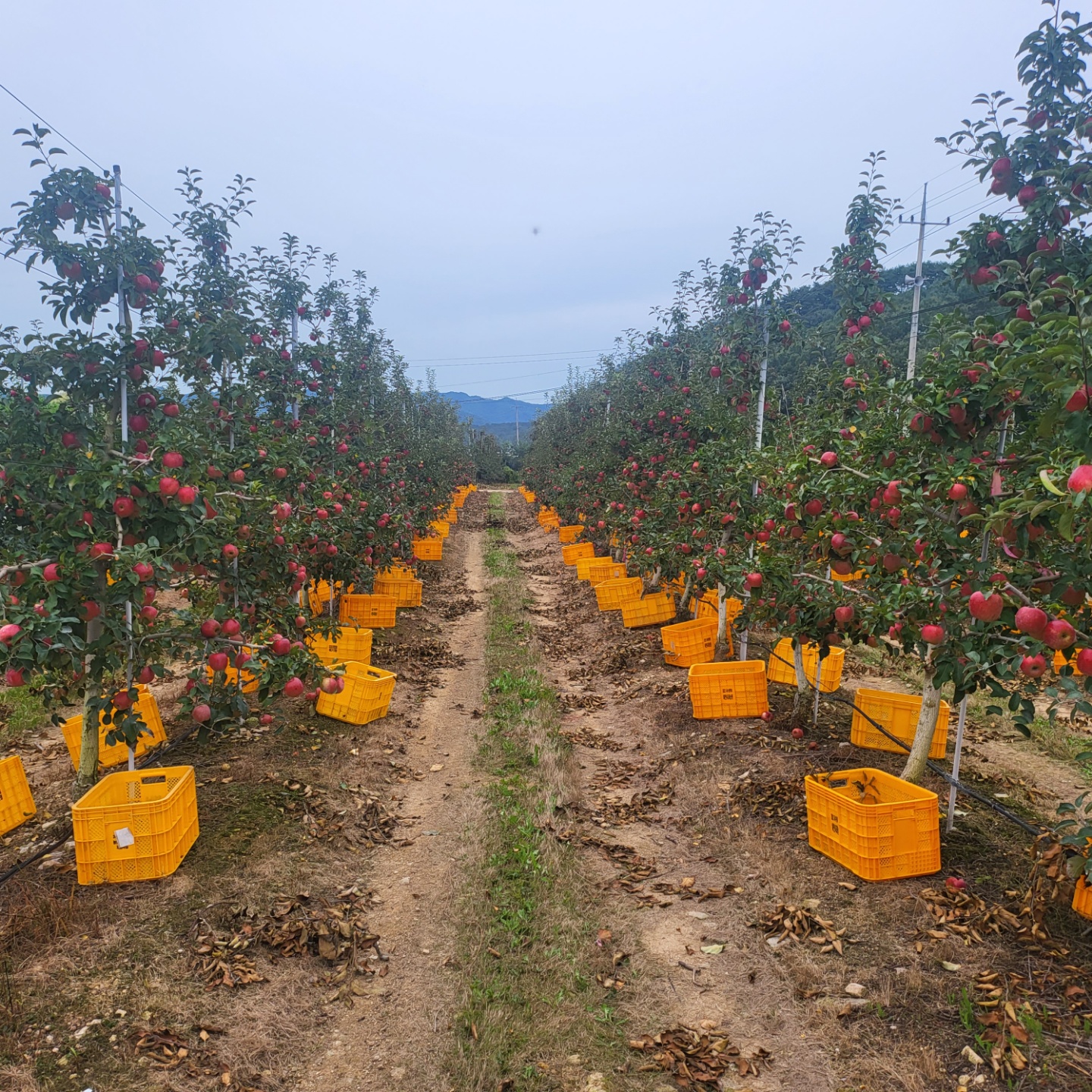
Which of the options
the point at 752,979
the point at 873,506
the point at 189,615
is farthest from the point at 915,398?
the point at 189,615

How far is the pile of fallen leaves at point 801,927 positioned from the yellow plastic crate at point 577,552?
1370 cm

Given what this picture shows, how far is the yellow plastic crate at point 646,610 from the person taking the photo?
13.0 metres

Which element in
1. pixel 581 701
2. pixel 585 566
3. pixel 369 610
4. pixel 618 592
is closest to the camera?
pixel 581 701

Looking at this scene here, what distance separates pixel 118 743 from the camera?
271 inches

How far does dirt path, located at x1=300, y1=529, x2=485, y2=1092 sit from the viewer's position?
3.83 meters

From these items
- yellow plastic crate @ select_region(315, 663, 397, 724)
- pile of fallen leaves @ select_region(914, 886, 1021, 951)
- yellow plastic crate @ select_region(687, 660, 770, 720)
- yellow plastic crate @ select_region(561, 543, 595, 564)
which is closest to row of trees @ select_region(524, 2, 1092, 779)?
yellow plastic crate @ select_region(687, 660, 770, 720)

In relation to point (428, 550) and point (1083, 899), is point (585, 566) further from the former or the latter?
point (1083, 899)

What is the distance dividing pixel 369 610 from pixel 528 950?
838 cm

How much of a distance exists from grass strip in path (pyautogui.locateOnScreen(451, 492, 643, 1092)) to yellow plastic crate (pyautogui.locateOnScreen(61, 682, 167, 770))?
320 centimetres

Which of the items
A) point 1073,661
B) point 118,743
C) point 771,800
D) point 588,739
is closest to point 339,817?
point 118,743

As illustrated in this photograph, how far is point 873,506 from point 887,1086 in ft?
11.2

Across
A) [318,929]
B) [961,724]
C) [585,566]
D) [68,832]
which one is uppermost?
[961,724]

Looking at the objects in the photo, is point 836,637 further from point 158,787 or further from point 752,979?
point 158,787

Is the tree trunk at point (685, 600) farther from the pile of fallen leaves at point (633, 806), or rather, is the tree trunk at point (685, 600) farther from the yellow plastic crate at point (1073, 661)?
the yellow plastic crate at point (1073, 661)
